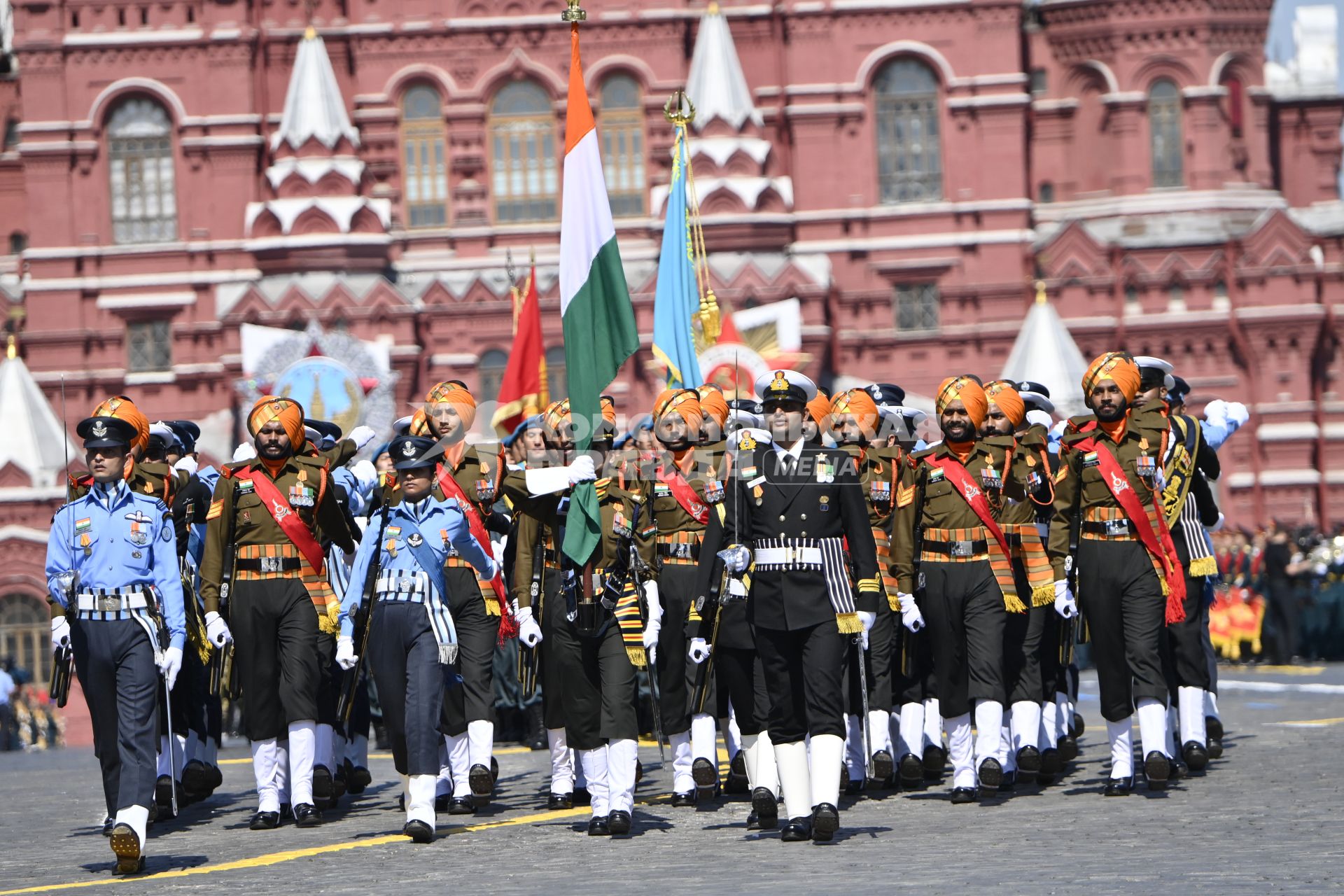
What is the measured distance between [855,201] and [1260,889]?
3241 centimetres

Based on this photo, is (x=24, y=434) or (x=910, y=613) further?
(x=24, y=434)

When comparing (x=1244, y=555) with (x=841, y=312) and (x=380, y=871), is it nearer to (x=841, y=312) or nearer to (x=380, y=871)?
(x=841, y=312)

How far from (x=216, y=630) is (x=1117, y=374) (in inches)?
182

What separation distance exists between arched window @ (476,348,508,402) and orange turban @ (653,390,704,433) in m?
27.6

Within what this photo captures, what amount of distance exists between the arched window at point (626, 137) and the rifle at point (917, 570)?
28470 mm

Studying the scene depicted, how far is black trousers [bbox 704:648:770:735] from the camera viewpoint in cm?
1108

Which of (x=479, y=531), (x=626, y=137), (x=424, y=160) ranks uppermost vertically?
(x=626, y=137)

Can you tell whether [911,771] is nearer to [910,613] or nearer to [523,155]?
[910,613]

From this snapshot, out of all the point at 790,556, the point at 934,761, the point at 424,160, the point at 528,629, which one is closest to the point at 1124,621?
the point at 934,761

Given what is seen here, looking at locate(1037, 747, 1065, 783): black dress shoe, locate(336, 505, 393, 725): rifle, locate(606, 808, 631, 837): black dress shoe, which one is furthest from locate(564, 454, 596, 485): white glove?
locate(1037, 747, 1065, 783): black dress shoe

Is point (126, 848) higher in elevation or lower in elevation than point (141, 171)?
lower

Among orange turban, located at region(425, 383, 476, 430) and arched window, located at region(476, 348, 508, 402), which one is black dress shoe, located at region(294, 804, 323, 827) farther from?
arched window, located at region(476, 348, 508, 402)

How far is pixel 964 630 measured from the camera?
1232cm

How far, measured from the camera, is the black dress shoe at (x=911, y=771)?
41.8 feet
